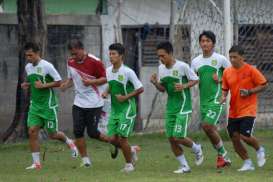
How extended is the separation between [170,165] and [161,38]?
9.16 metres

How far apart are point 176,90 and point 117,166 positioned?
1.75 meters

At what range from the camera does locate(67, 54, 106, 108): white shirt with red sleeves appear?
559 inches

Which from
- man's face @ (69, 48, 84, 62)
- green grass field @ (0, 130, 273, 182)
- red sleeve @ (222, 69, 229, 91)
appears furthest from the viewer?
man's face @ (69, 48, 84, 62)

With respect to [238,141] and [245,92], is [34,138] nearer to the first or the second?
[238,141]

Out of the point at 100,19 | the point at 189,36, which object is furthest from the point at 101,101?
the point at 100,19

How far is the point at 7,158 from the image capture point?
1620cm

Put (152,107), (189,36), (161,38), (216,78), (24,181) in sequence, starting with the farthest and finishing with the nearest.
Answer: (161,38) → (152,107) → (189,36) → (216,78) → (24,181)

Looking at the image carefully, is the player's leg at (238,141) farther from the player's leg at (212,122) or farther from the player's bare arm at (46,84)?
the player's bare arm at (46,84)

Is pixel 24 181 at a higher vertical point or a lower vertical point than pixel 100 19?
lower

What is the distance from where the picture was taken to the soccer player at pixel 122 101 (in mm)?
13352

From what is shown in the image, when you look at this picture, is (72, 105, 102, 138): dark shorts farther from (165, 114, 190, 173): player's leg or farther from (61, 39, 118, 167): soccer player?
(165, 114, 190, 173): player's leg

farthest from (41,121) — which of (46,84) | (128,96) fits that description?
(128,96)

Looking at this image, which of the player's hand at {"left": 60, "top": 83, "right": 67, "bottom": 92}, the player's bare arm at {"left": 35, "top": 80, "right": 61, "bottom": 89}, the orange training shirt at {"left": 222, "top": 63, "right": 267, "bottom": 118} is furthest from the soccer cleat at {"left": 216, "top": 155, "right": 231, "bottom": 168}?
the player's bare arm at {"left": 35, "top": 80, "right": 61, "bottom": 89}

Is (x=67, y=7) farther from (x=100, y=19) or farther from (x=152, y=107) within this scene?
(x=152, y=107)
